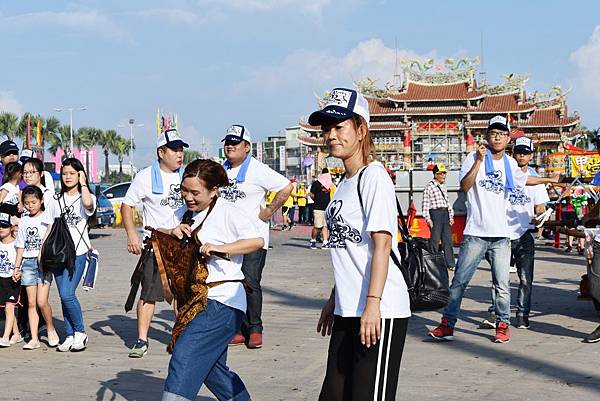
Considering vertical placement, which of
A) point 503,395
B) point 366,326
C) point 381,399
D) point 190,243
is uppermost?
point 190,243

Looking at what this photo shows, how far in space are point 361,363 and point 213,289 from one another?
111 centimetres

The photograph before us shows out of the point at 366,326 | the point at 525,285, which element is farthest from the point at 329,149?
the point at 525,285

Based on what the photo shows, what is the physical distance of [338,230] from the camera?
13.0 ft

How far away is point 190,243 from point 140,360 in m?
3.02

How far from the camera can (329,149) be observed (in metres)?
4.05

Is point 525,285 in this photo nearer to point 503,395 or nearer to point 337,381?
point 503,395

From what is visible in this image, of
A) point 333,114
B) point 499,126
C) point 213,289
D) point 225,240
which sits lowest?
point 213,289

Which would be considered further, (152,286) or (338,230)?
(152,286)

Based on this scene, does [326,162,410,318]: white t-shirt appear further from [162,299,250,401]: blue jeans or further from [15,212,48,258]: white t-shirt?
[15,212,48,258]: white t-shirt

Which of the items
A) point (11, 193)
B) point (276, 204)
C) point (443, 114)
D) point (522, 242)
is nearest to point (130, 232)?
point (276, 204)

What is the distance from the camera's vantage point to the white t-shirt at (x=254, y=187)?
785 cm

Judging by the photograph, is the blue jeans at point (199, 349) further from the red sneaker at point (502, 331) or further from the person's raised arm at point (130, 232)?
the red sneaker at point (502, 331)

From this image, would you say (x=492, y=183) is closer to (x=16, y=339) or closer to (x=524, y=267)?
(x=524, y=267)

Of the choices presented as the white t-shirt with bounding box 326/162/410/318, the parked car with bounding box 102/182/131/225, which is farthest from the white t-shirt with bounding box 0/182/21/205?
the parked car with bounding box 102/182/131/225
